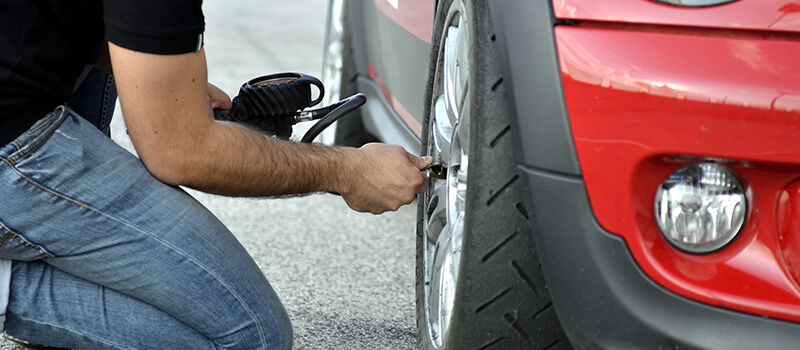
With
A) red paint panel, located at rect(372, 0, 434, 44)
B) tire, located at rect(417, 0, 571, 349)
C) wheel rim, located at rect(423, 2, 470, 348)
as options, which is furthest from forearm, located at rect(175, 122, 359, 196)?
red paint panel, located at rect(372, 0, 434, 44)

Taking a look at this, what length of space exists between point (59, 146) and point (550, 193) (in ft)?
2.93

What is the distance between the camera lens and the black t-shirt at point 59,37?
1.43m

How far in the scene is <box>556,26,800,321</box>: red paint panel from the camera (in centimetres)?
116

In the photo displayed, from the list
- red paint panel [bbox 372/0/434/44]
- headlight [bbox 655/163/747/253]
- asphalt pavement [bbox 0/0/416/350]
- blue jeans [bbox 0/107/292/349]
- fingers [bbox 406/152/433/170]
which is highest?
red paint panel [bbox 372/0/434/44]

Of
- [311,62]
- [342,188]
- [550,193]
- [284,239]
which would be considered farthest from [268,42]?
[550,193]

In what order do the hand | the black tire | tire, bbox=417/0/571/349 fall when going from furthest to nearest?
the black tire
the hand
tire, bbox=417/0/571/349

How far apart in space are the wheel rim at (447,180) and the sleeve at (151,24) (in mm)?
476

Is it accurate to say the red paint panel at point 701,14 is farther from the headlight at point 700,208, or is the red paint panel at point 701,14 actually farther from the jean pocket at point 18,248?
the jean pocket at point 18,248

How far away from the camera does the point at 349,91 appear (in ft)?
10.7

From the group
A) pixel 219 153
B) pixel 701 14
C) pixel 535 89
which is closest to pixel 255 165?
pixel 219 153

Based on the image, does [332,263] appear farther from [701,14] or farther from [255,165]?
[701,14]

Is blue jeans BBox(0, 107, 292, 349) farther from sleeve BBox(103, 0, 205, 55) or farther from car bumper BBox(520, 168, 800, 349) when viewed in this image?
car bumper BBox(520, 168, 800, 349)

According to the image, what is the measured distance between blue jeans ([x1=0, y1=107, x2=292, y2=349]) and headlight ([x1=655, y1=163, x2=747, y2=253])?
85 cm

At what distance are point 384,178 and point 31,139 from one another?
679 millimetres
